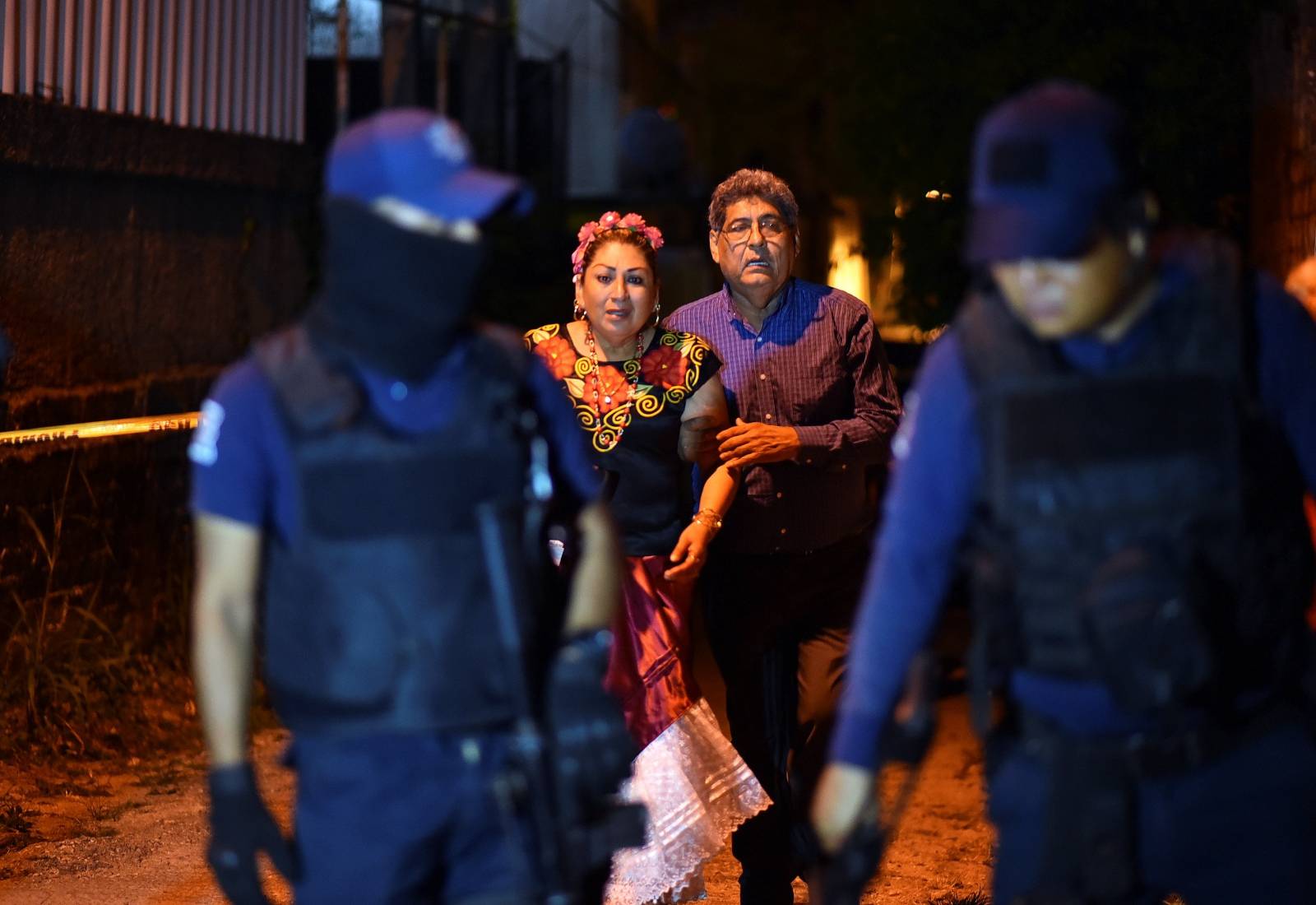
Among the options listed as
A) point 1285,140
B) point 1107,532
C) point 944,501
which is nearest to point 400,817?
point 944,501

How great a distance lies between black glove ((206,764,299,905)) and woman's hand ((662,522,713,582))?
2182 mm

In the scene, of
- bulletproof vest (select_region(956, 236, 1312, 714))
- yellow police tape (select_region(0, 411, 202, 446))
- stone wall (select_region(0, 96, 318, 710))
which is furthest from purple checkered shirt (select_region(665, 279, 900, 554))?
stone wall (select_region(0, 96, 318, 710))

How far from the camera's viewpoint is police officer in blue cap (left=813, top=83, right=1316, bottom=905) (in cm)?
269

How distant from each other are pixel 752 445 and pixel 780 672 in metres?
0.70

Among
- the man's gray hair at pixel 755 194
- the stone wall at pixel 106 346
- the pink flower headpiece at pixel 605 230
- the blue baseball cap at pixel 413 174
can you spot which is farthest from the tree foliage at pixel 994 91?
the blue baseball cap at pixel 413 174

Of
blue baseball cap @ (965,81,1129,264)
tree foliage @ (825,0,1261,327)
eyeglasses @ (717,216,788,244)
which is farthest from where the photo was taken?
tree foliage @ (825,0,1261,327)

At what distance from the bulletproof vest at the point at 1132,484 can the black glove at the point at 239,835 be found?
1192 millimetres

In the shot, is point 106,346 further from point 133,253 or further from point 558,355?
point 558,355

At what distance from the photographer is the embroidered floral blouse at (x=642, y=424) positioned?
488cm

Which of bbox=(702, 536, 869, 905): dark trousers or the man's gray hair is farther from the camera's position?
the man's gray hair

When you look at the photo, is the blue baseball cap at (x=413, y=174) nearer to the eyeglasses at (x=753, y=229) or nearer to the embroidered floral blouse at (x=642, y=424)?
the embroidered floral blouse at (x=642, y=424)

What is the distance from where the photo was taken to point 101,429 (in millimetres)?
7098

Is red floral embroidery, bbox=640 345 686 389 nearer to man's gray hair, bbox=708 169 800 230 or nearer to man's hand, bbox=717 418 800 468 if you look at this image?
man's hand, bbox=717 418 800 468

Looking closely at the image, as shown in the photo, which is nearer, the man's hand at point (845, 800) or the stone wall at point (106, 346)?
the man's hand at point (845, 800)
